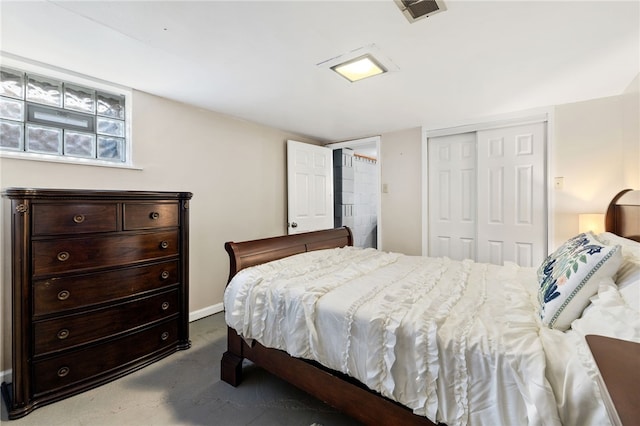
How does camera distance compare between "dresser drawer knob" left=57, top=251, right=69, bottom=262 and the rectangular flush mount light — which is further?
the rectangular flush mount light

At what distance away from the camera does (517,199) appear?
2.86 metres

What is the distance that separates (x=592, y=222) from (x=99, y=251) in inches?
147

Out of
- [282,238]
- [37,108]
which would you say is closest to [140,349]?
[282,238]

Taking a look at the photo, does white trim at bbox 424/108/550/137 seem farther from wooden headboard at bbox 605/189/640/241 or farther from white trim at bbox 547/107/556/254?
wooden headboard at bbox 605/189/640/241

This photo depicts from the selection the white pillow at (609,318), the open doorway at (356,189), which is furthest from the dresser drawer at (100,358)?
the open doorway at (356,189)

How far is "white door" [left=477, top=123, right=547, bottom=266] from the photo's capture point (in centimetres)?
276

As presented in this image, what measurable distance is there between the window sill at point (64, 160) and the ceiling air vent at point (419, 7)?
91.4 inches

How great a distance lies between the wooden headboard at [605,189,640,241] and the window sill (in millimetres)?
3704

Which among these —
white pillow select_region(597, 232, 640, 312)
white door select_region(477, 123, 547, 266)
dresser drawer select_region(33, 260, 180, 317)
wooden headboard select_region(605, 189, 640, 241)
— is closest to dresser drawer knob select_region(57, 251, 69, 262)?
dresser drawer select_region(33, 260, 180, 317)

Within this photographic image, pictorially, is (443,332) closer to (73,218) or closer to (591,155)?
(73,218)

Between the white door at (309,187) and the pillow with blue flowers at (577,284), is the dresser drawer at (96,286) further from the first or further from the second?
the pillow with blue flowers at (577,284)

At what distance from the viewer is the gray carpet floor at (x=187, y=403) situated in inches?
58.1

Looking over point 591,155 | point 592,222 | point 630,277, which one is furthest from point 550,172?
point 630,277

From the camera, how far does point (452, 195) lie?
328cm
